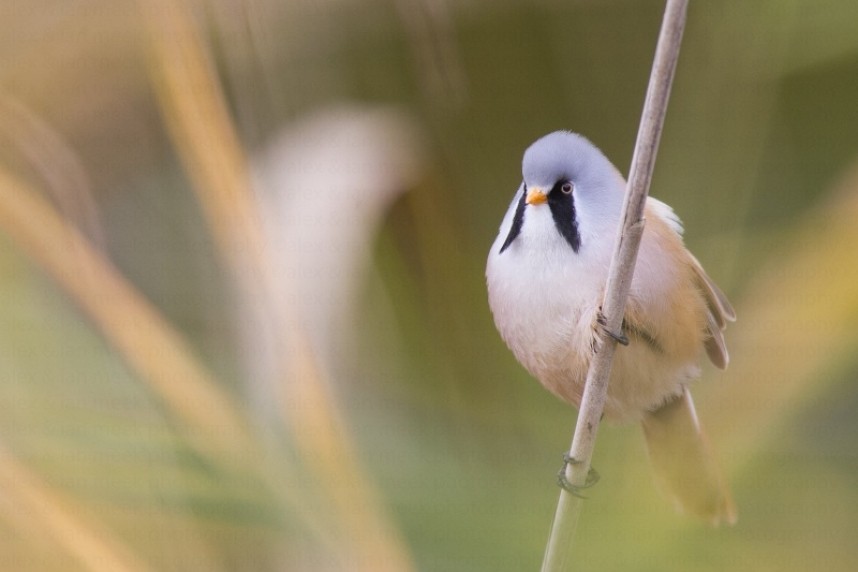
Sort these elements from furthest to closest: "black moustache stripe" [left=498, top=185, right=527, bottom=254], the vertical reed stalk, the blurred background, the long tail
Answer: the long tail → "black moustache stripe" [left=498, top=185, right=527, bottom=254] → the blurred background → the vertical reed stalk

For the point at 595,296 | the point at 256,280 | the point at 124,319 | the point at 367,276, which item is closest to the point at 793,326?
the point at 595,296

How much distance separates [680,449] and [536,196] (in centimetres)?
50

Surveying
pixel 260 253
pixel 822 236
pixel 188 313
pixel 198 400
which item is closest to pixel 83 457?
pixel 198 400

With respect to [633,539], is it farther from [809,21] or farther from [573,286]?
[809,21]

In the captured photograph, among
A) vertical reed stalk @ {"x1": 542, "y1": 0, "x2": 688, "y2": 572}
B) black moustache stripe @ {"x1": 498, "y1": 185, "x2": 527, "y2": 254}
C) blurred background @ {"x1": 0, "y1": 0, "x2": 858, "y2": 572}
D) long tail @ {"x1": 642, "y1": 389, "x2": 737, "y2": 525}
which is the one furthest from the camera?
long tail @ {"x1": 642, "y1": 389, "x2": 737, "y2": 525}

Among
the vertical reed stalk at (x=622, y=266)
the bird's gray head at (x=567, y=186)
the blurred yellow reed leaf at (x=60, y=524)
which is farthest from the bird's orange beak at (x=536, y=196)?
the blurred yellow reed leaf at (x=60, y=524)

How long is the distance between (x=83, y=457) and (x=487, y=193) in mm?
747

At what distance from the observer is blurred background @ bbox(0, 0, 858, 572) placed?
38.0 inches

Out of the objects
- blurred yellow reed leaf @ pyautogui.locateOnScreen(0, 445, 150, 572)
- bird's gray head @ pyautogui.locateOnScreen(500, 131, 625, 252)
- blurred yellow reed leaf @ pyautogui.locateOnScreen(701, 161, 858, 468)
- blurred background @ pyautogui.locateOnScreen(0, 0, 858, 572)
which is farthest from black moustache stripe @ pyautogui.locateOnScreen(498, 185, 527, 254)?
blurred yellow reed leaf @ pyautogui.locateOnScreen(0, 445, 150, 572)

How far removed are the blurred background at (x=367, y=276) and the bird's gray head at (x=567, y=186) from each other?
24 centimetres

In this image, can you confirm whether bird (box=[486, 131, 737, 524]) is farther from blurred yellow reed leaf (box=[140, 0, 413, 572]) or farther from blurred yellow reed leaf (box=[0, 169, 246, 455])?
blurred yellow reed leaf (box=[0, 169, 246, 455])

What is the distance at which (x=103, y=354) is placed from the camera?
1.14 metres

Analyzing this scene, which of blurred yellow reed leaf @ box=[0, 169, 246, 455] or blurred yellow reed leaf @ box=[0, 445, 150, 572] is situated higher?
blurred yellow reed leaf @ box=[0, 169, 246, 455]

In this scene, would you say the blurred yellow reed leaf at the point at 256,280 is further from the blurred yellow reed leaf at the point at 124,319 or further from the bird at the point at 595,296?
the bird at the point at 595,296
